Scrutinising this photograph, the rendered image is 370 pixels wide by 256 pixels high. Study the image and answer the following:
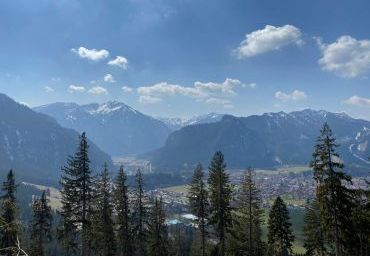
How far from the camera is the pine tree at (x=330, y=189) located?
40.0m

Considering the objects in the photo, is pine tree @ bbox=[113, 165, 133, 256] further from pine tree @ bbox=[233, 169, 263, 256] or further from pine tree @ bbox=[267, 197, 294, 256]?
pine tree @ bbox=[267, 197, 294, 256]

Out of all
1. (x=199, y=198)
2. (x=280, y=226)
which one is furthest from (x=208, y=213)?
(x=280, y=226)

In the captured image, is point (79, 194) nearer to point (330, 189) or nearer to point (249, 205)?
point (249, 205)

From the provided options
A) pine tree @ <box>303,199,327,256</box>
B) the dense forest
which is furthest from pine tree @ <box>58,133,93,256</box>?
Result: pine tree @ <box>303,199,327,256</box>

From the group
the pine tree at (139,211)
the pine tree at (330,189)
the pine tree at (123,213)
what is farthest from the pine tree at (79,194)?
the pine tree at (330,189)

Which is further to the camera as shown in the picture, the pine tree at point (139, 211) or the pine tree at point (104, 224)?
the pine tree at point (139, 211)

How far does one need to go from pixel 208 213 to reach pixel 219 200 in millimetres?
3456

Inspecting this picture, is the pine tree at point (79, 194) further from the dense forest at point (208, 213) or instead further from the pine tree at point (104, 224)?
the pine tree at point (104, 224)

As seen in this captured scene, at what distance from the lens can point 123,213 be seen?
59.0m

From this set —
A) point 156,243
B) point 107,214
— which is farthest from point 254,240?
point 107,214

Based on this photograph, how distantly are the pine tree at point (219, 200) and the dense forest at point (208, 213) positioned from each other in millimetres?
123

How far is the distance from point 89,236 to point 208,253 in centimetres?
1980

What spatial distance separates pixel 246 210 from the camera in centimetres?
5850

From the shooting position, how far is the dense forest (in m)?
40.8
